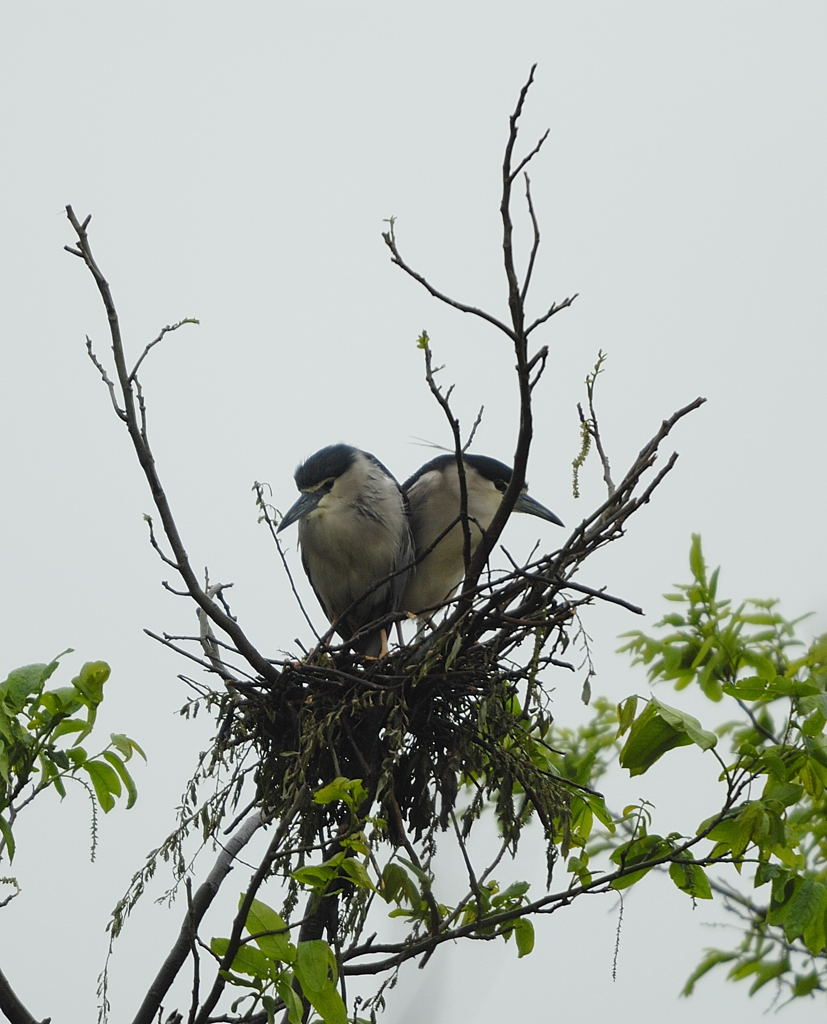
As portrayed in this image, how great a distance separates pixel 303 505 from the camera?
12.9 ft

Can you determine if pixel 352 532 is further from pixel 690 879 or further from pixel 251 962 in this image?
pixel 251 962

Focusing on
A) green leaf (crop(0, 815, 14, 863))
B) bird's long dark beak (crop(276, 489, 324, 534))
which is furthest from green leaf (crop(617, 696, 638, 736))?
bird's long dark beak (crop(276, 489, 324, 534))

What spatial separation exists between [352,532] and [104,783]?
191 centimetres

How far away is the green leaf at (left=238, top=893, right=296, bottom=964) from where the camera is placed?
1714 millimetres

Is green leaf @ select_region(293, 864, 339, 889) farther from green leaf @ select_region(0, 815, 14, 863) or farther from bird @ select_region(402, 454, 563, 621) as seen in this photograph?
bird @ select_region(402, 454, 563, 621)

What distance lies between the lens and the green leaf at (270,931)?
171cm

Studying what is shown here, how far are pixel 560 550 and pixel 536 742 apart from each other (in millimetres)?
504

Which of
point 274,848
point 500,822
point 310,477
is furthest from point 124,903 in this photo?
point 310,477

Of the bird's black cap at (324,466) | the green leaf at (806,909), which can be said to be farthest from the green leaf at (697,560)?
the green leaf at (806,909)

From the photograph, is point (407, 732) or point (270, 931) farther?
point (407, 732)

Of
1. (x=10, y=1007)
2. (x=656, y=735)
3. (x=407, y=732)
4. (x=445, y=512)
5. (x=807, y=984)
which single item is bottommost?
(x=10, y=1007)

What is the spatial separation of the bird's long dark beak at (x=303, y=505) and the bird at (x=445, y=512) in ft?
1.43

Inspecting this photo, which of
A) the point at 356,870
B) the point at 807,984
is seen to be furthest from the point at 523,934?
the point at 807,984

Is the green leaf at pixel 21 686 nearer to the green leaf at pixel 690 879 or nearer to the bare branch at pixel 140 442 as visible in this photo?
the bare branch at pixel 140 442
